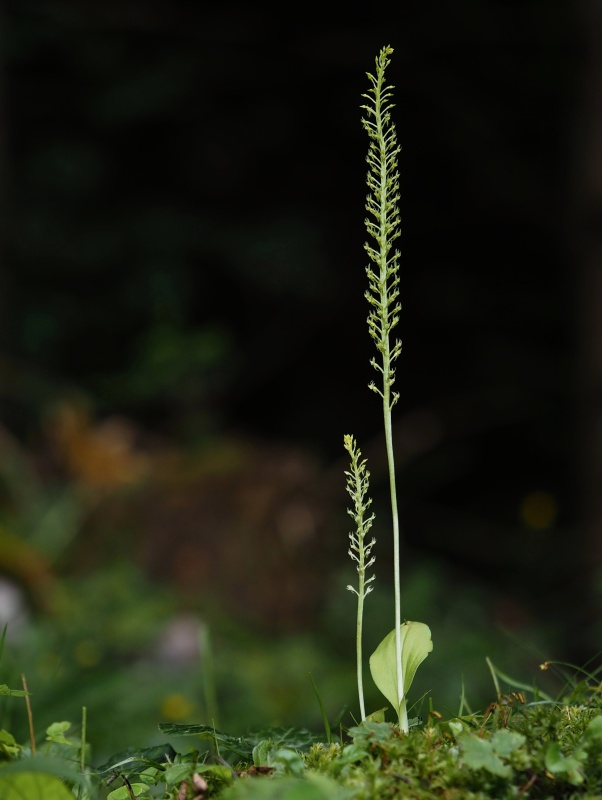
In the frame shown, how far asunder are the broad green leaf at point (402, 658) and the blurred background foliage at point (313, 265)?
377 cm

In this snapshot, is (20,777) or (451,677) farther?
(451,677)

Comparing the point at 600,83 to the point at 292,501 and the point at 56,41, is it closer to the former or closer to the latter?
the point at 292,501

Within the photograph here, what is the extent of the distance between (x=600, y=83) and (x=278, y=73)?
257 centimetres

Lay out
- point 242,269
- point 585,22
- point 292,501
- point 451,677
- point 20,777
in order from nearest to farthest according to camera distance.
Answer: point 20,777, point 451,677, point 292,501, point 585,22, point 242,269

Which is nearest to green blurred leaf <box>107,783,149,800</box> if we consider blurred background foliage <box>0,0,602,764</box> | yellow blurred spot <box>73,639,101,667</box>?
yellow blurred spot <box>73,639,101,667</box>

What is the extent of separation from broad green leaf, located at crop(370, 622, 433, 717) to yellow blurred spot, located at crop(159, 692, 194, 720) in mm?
2125

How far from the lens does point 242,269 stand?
6492 millimetres

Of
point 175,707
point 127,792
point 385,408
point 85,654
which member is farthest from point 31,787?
point 175,707

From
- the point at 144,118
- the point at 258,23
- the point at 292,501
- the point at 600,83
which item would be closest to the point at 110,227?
the point at 144,118

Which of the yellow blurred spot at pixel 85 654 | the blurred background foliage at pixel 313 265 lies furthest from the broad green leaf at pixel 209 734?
the blurred background foliage at pixel 313 265

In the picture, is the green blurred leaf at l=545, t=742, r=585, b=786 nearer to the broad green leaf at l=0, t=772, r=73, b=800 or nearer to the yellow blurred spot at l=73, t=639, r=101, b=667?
the broad green leaf at l=0, t=772, r=73, b=800

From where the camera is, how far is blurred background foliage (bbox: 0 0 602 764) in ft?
17.6

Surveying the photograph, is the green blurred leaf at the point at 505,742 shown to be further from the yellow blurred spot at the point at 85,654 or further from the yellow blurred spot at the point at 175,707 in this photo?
the yellow blurred spot at the point at 175,707

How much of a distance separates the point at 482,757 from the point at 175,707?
2.42 meters
